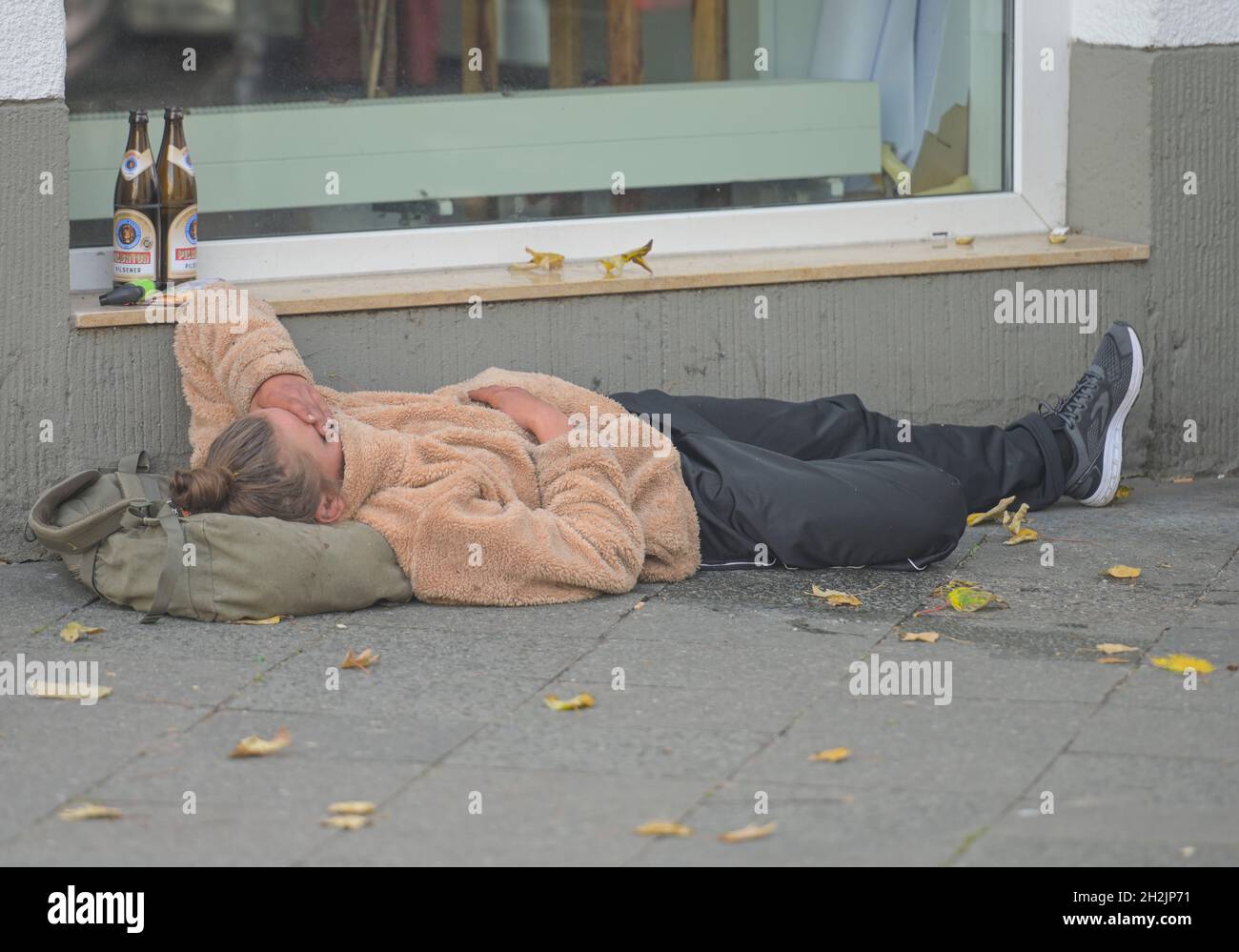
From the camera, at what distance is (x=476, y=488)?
4.21m

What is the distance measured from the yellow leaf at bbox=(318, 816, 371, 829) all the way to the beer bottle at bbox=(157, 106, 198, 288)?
92.7 inches

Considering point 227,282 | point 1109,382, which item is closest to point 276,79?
point 227,282

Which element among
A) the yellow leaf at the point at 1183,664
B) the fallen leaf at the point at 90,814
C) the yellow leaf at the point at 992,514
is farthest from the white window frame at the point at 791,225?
the fallen leaf at the point at 90,814

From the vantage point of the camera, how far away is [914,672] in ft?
12.5

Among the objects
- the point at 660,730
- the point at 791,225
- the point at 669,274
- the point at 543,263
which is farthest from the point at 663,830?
the point at 791,225

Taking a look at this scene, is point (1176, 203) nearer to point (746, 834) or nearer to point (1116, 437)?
point (1116, 437)

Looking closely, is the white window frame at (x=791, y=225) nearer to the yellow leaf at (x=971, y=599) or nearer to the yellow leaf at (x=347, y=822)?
the yellow leaf at (x=971, y=599)

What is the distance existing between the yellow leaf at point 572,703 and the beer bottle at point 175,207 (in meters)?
2.03

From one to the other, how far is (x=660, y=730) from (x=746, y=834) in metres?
0.54

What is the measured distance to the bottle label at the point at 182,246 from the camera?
4.91 metres

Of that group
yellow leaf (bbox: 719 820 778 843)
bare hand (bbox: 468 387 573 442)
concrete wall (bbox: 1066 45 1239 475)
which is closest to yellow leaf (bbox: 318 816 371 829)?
yellow leaf (bbox: 719 820 778 843)

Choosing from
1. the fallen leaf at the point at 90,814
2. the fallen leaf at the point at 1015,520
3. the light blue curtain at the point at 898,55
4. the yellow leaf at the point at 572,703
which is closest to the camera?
the fallen leaf at the point at 90,814

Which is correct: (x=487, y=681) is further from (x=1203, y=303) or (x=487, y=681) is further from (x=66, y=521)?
(x=1203, y=303)
